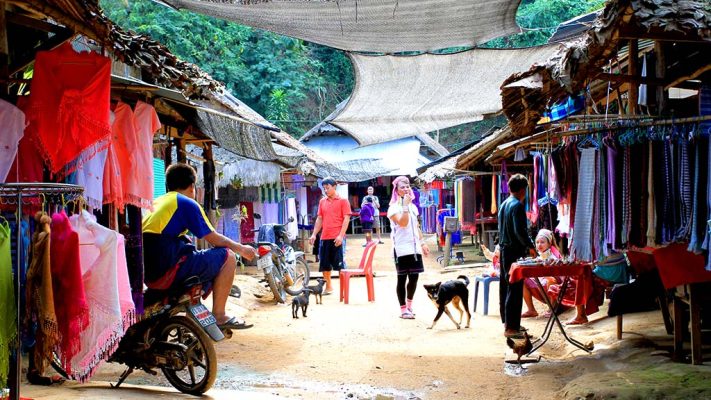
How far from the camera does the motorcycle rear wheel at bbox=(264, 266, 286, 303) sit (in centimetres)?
1192

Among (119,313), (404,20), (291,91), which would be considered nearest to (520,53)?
(404,20)

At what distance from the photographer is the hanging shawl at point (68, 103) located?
498 cm

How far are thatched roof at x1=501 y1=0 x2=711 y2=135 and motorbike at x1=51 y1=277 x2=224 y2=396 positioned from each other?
3.26 m

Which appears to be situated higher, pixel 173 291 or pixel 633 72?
pixel 633 72

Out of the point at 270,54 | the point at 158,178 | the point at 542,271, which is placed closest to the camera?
the point at 542,271

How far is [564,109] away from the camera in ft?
31.7

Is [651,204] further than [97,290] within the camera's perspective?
Yes

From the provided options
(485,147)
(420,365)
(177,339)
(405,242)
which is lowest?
(420,365)

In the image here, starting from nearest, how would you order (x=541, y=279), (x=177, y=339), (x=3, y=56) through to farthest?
1. (x=3, y=56)
2. (x=177, y=339)
3. (x=541, y=279)

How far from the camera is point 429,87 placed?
14086 millimetres

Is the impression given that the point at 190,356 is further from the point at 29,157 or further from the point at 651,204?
the point at 651,204

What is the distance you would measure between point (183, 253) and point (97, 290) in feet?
3.99

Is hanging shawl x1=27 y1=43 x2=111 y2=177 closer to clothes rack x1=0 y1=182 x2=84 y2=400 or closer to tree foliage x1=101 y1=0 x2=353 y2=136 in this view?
clothes rack x1=0 y1=182 x2=84 y2=400

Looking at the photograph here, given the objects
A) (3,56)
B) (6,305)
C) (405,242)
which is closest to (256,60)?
(405,242)
